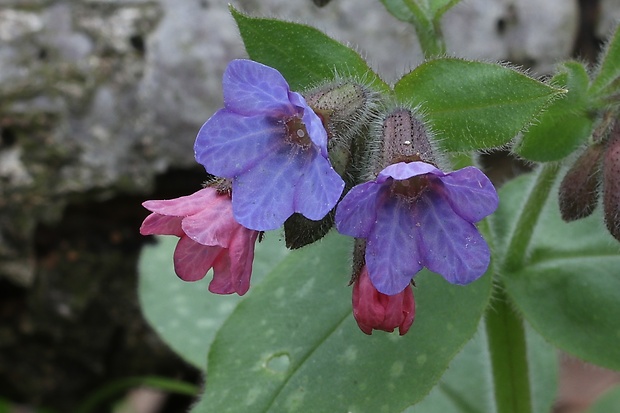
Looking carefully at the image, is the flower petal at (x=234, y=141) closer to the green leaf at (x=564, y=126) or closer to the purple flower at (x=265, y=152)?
the purple flower at (x=265, y=152)

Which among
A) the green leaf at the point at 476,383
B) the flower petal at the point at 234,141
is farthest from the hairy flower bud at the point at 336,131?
the green leaf at the point at 476,383

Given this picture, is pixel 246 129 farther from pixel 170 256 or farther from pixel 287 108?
pixel 170 256

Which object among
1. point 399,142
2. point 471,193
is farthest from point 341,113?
point 471,193

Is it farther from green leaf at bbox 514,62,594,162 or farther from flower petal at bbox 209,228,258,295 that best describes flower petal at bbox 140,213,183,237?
green leaf at bbox 514,62,594,162

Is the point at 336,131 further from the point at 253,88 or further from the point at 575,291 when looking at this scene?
the point at 575,291

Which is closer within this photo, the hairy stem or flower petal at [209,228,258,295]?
flower petal at [209,228,258,295]

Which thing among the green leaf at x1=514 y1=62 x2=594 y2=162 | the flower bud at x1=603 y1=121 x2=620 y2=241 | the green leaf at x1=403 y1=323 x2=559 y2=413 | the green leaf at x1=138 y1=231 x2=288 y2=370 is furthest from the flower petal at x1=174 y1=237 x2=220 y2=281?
the green leaf at x1=403 y1=323 x2=559 y2=413
